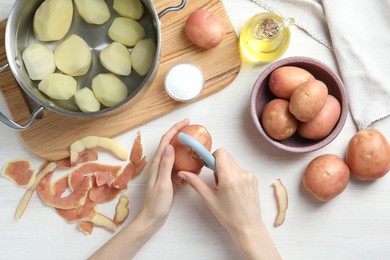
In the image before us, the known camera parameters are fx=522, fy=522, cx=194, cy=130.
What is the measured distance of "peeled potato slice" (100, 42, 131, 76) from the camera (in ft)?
3.69

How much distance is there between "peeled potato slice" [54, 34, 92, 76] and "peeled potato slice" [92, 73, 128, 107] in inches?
1.7

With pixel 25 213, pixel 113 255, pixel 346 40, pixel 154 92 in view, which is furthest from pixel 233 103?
pixel 25 213

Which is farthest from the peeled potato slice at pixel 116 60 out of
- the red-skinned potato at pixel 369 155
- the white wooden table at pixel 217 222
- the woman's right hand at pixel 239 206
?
the red-skinned potato at pixel 369 155

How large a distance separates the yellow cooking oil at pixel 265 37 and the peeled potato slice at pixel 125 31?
0.23m

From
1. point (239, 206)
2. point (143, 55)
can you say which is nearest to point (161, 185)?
point (239, 206)

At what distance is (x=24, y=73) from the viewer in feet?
3.65

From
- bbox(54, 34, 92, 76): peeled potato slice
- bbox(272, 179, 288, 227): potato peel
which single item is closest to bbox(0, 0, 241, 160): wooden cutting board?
bbox(54, 34, 92, 76): peeled potato slice

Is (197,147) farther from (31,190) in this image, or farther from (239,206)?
(31,190)

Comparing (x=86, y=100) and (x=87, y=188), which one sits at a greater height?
(x=86, y=100)

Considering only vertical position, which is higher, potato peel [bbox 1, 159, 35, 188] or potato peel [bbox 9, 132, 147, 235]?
potato peel [bbox 1, 159, 35, 188]

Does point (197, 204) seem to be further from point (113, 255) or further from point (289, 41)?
point (289, 41)

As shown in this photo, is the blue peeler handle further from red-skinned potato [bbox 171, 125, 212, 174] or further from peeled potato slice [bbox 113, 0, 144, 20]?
peeled potato slice [bbox 113, 0, 144, 20]

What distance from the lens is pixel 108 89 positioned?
112 centimetres

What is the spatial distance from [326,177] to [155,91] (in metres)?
0.42
